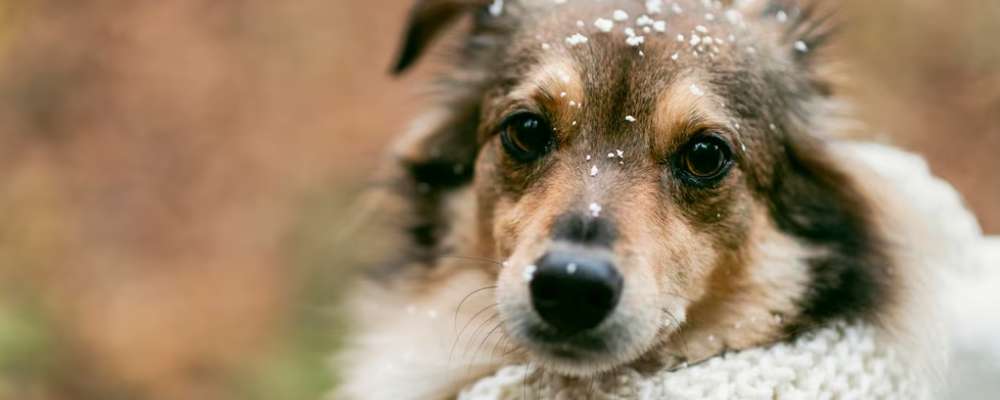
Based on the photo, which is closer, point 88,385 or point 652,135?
point 652,135

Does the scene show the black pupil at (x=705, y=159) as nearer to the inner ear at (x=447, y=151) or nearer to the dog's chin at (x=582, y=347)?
the dog's chin at (x=582, y=347)

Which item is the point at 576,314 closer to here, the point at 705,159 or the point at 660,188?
the point at 660,188

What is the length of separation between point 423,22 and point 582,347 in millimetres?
1375

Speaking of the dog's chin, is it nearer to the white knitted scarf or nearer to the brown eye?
the white knitted scarf

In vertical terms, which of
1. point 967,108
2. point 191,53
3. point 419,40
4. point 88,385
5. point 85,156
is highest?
point 191,53

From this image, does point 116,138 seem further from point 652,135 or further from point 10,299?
point 652,135

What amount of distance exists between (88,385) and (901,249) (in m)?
4.60

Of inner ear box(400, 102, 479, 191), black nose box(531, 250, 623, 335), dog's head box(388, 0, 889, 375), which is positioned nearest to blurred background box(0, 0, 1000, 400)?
inner ear box(400, 102, 479, 191)

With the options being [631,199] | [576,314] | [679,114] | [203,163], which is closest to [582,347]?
[576,314]

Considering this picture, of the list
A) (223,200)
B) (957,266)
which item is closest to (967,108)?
(957,266)

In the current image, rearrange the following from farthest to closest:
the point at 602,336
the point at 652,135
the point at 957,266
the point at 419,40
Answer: the point at 419,40 → the point at 957,266 → the point at 652,135 → the point at 602,336

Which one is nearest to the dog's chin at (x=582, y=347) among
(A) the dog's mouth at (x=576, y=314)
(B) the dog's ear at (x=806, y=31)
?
(A) the dog's mouth at (x=576, y=314)

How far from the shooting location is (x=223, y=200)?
5.95 meters

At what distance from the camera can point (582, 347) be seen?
2.17m
